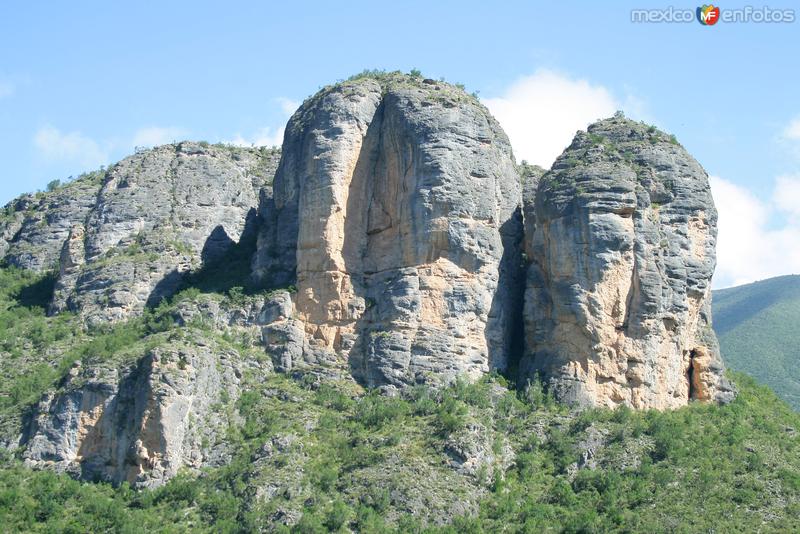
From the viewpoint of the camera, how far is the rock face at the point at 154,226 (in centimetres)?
6494

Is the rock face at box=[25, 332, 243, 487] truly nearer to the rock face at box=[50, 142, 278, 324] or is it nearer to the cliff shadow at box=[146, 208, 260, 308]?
the cliff shadow at box=[146, 208, 260, 308]

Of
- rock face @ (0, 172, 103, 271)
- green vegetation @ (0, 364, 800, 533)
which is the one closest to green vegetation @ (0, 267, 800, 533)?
green vegetation @ (0, 364, 800, 533)

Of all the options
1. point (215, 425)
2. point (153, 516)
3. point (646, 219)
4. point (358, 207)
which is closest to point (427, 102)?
point (358, 207)

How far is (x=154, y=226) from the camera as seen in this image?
224 feet

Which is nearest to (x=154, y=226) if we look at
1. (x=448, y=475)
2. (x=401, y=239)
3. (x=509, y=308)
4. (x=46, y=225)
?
(x=46, y=225)

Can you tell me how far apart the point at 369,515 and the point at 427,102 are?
19289mm

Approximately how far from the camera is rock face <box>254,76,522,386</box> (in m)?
58.5

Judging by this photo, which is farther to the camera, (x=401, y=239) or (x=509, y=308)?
(x=509, y=308)

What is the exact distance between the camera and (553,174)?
60.6 metres

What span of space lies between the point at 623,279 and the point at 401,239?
9.32 meters

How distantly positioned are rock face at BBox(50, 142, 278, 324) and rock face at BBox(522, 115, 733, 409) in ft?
54.4

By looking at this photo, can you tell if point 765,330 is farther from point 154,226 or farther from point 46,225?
point 46,225

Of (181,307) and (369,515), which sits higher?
(181,307)

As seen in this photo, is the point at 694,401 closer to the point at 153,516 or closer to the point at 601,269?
the point at 601,269
